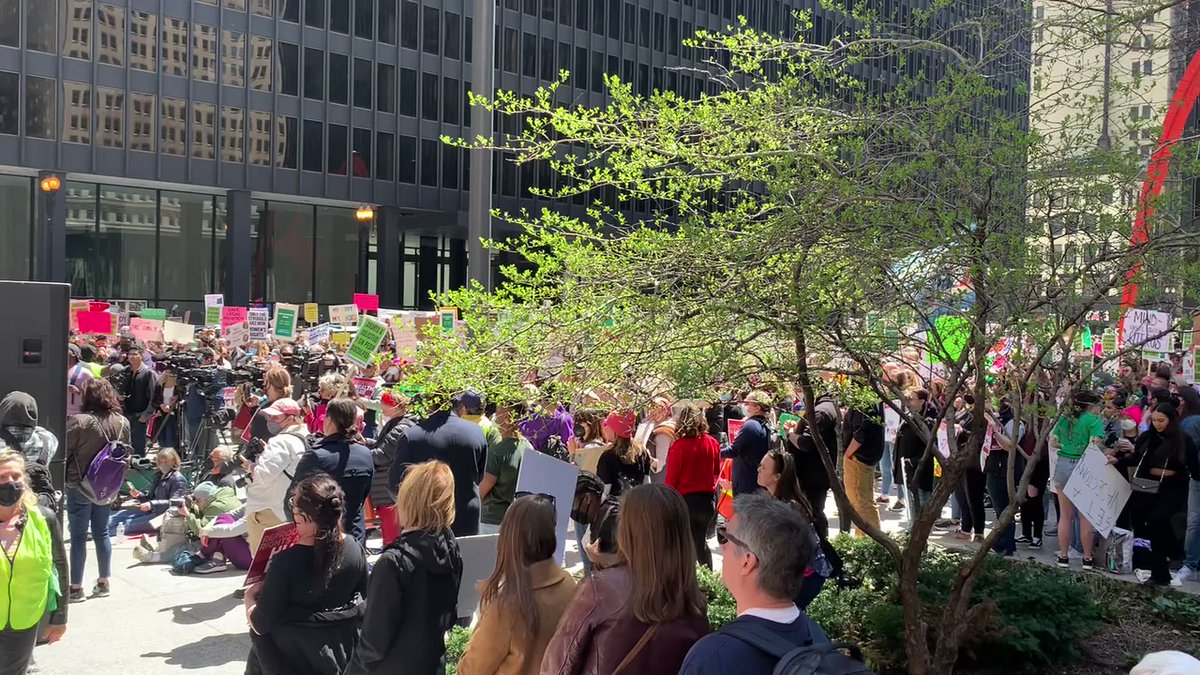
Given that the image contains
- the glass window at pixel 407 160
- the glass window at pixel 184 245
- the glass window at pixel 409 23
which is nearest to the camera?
the glass window at pixel 184 245

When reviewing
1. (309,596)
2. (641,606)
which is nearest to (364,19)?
(309,596)

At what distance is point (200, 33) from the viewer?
43.7m

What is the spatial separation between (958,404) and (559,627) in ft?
25.8

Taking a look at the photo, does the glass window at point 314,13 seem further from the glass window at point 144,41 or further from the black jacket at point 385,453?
the black jacket at point 385,453

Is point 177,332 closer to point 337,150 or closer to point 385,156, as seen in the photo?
point 337,150

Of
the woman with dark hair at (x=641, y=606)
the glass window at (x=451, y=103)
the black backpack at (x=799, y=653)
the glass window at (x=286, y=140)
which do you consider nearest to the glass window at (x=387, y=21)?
the glass window at (x=451, y=103)

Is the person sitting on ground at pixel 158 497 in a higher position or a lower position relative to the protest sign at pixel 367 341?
lower

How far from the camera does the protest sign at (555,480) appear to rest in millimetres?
7227

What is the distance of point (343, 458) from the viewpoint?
7.29 metres

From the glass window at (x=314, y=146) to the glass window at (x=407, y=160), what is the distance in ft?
12.9

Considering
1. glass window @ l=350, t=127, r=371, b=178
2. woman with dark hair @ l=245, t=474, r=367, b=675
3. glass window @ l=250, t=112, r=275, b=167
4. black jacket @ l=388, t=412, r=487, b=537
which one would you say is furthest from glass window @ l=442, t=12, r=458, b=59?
woman with dark hair @ l=245, t=474, r=367, b=675

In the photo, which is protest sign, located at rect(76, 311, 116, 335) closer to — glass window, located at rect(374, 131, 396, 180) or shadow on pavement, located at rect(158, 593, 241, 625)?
shadow on pavement, located at rect(158, 593, 241, 625)

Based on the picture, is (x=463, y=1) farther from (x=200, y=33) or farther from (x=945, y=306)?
(x=945, y=306)

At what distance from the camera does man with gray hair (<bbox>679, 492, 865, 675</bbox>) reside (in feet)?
9.36
